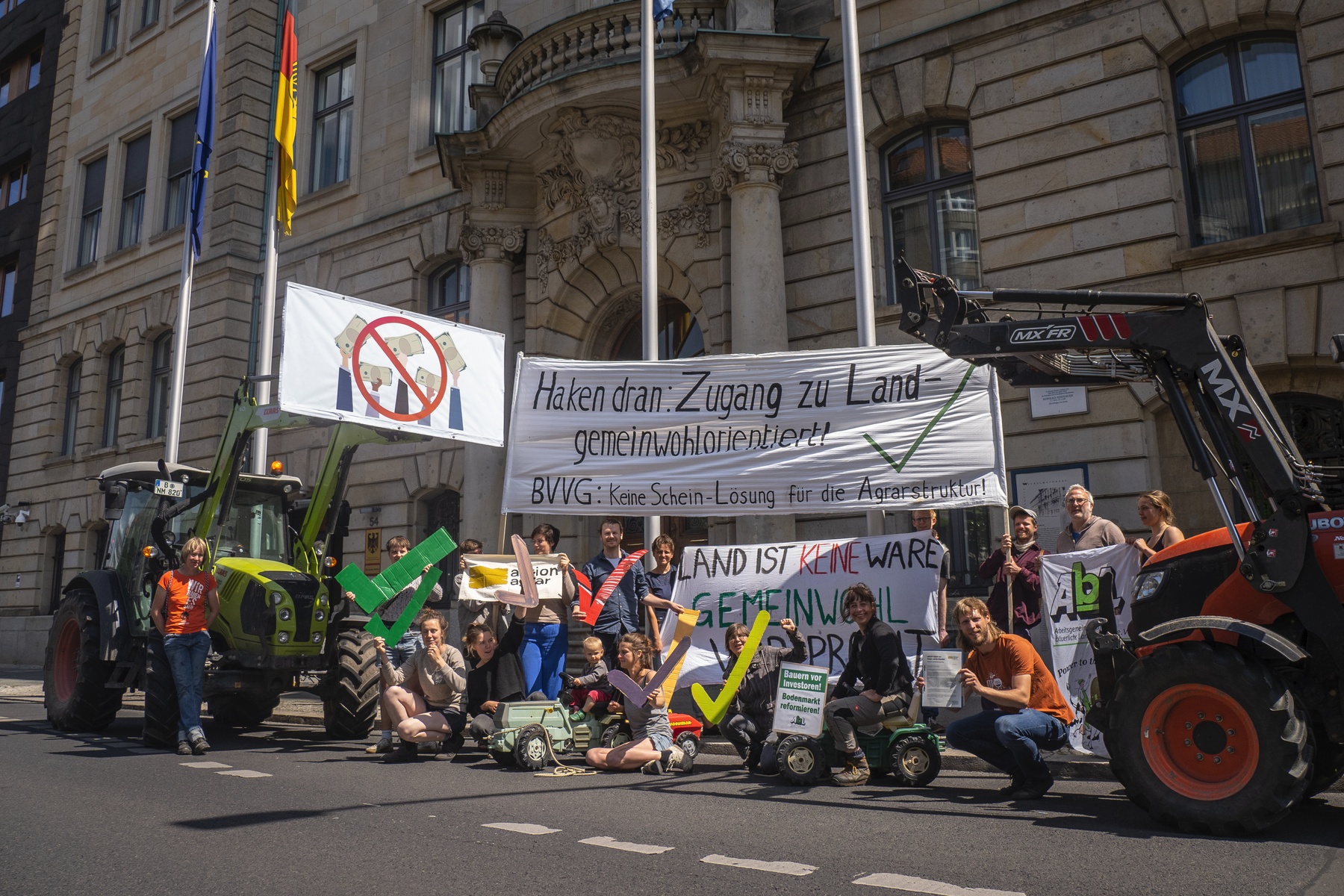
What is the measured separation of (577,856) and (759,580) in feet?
15.8

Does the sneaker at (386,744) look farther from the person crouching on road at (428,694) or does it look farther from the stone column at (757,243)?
the stone column at (757,243)

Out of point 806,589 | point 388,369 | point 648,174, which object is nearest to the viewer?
point 388,369

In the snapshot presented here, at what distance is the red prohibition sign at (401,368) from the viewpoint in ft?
29.6

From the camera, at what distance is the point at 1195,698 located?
5488 millimetres

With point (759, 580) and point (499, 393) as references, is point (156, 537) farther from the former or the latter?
A: point (759, 580)

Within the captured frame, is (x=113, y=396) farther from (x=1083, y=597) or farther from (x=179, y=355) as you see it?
(x=1083, y=597)

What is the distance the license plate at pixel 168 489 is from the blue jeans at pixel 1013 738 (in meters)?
7.76

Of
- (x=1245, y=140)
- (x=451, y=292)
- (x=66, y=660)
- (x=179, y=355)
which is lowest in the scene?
(x=66, y=660)

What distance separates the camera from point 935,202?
13766 mm

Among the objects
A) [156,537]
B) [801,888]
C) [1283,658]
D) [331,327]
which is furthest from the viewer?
[156,537]

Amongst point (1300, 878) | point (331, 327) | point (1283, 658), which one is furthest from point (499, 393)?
point (1300, 878)

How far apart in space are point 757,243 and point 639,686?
→ 7418 mm

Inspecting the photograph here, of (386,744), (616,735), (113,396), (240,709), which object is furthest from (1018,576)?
(113,396)

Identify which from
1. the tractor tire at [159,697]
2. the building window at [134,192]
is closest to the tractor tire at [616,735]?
the tractor tire at [159,697]
